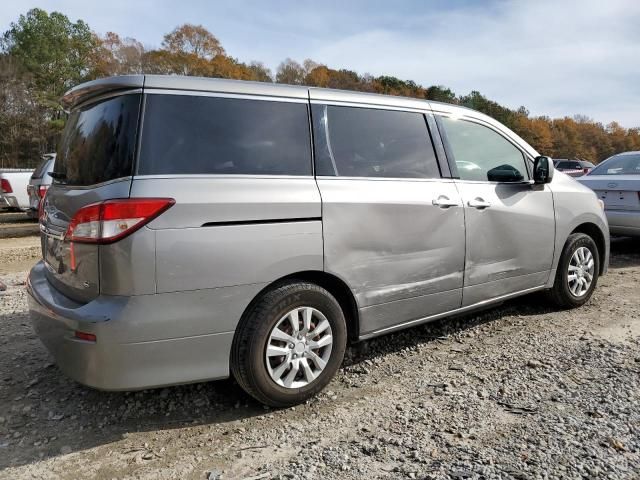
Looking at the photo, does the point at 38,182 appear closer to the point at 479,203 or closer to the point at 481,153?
the point at 481,153

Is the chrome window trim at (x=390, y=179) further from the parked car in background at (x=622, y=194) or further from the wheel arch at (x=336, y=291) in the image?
the parked car in background at (x=622, y=194)

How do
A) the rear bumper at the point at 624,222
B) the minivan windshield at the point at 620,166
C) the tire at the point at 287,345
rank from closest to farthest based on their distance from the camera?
the tire at the point at 287,345 → the rear bumper at the point at 624,222 → the minivan windshield at the point at 620,166

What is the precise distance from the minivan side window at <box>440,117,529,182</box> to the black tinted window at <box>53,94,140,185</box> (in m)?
2.30

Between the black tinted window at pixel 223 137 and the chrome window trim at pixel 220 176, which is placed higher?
the black tinted window at pixel 223 137

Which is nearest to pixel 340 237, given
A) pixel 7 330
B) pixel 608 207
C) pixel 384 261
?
pixel 384 261

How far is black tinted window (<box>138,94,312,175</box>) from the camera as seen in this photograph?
103 inches

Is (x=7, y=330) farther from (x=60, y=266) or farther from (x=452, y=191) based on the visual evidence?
(x=452, y=191)

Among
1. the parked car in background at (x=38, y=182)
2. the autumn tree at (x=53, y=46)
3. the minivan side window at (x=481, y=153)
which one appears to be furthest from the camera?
the autumn tree at (x=53, y=46)

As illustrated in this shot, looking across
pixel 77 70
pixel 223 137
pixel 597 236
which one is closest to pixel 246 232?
pixel 223 137

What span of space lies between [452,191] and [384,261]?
84 centimetres

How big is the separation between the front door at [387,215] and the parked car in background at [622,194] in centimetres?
458

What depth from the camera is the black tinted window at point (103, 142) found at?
2.58 meters

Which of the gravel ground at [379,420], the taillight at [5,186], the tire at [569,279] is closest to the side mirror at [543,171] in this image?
the tire at [569,279]

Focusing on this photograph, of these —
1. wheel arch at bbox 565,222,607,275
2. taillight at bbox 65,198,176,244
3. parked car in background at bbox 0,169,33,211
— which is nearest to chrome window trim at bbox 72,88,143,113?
taillight at bbox 65,198,176,244
